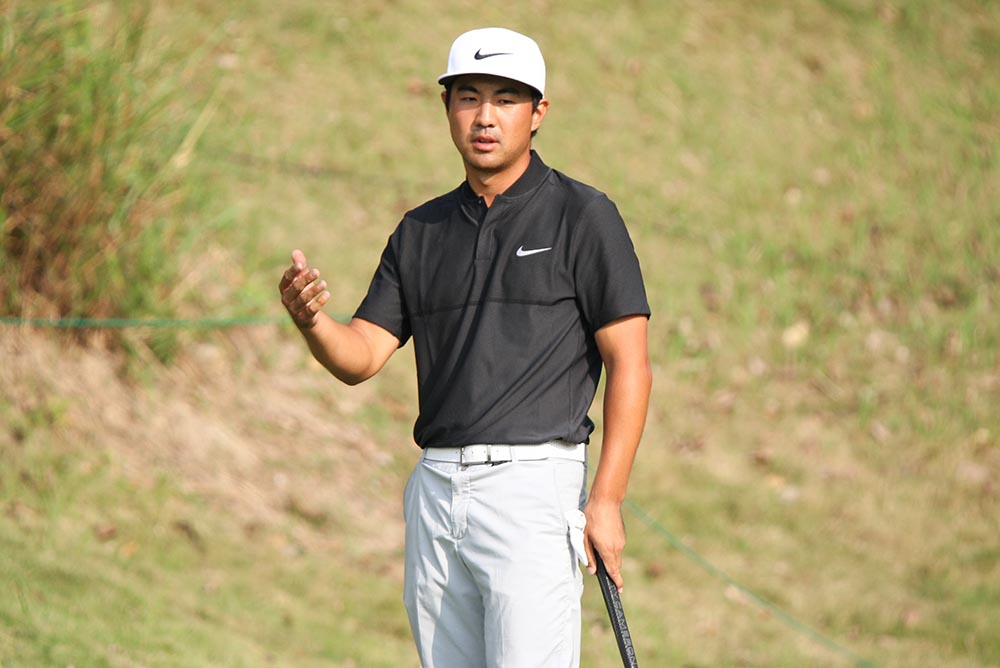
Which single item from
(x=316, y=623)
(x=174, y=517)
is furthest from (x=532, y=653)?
(x=174, y=517)

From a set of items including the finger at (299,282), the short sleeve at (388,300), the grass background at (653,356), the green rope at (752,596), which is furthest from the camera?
the green rope at (752,596)

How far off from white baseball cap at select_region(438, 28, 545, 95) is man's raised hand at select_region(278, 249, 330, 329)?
1.80 ft

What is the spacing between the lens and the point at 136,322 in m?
6.93

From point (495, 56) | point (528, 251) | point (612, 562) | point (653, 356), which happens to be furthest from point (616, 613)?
point (653, 356)

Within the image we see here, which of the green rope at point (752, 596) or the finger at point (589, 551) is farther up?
the finger at point (589, 551)

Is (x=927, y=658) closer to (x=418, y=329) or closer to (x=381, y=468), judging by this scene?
(x=381, y=468)

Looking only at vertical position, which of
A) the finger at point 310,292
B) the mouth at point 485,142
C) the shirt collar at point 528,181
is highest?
the mouth at point 485,142

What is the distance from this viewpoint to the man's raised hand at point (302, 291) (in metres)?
2.76

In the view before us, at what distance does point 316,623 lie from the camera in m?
6.02

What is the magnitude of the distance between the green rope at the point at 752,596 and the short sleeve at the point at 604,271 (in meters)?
4.20

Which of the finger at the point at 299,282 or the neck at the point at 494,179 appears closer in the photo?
the finger at the point at 299,282

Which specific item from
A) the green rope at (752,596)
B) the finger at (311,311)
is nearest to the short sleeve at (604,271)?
the finger at (311,311)

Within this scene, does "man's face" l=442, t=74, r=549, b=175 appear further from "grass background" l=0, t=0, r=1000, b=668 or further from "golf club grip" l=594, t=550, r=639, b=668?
"grass background" l=0, t=0, r=1000, b=668

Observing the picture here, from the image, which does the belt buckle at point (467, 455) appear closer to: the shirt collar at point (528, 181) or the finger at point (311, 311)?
the finger at point (311, 311)
